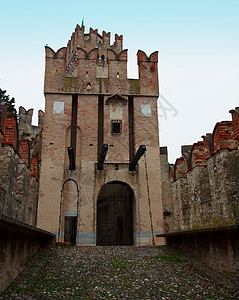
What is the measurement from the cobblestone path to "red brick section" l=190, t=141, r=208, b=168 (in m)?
3.52

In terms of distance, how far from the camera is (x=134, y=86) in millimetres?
14297

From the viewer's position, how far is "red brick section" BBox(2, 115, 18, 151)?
9008 millimetres

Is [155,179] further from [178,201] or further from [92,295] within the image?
[92,295]

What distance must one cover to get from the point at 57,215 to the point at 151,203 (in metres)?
3.99

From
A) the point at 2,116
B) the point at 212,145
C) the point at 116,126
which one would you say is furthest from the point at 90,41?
the point at 212,145

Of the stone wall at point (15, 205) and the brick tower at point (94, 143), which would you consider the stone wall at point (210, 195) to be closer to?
the brick tower at point (94, 143)

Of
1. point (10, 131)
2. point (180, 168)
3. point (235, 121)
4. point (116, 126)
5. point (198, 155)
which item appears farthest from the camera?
point (116, 126)

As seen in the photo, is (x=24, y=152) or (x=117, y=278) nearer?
(x=117, y=278)

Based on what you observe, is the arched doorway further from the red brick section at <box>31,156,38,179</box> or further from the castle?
the red brick section at <box>31,156,38,179</box>

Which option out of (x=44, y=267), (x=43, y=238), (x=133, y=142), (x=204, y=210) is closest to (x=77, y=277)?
(x=44, y=267)

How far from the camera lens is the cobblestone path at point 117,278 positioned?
4832 millimetres

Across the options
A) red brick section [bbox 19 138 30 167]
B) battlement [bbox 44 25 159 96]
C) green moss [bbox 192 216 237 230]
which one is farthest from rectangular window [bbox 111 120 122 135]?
green moss [bbox 192 216 237 230]

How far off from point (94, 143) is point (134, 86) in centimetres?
353

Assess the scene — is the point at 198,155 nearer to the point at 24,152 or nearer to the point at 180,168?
the point at 180,168
